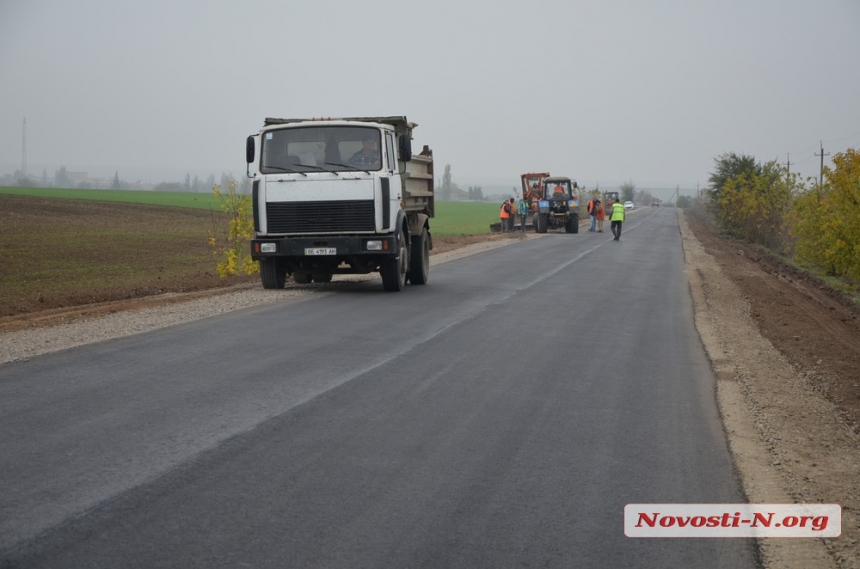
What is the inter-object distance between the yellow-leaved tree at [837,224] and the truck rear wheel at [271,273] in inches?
562

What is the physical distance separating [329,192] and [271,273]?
6.94ft

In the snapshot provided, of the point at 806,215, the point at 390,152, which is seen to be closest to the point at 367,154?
the point at 390,152

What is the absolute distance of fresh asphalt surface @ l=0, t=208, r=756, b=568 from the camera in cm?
460

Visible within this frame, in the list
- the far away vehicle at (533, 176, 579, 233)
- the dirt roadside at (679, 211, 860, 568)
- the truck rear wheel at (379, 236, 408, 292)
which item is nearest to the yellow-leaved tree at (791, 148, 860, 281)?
the dirt roadside at (679, 211, 860, 568)

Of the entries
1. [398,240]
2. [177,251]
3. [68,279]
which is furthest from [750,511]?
[177,251]

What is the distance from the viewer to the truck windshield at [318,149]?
17094mm

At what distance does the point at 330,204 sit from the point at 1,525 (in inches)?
498

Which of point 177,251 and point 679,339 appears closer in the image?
point 679,339

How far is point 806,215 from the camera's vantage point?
32.0 metres

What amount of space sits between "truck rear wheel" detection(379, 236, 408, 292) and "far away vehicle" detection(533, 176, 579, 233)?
107 ft

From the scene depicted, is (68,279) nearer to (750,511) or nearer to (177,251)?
(177,251)

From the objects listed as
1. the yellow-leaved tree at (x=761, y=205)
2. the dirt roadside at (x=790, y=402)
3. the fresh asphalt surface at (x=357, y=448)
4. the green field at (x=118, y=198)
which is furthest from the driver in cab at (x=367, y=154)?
the green field at (x=118, y=198)

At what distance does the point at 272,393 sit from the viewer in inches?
318

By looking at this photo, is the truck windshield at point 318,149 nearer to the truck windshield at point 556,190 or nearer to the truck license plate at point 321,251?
the truck license plate at point 321,251
